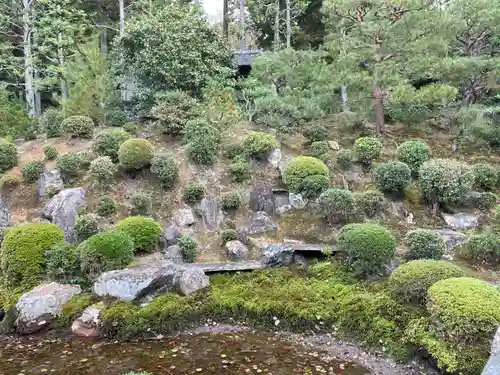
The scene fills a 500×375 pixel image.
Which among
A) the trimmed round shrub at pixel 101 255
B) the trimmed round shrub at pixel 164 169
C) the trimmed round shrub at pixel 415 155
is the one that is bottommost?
the trimmed round shrub at pixel 101 255

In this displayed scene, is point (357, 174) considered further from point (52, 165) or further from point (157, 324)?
point (52, 165)

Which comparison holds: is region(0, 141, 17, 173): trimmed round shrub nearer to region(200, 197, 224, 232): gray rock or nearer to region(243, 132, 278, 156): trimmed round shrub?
region(200, 197, 224, 232): gray rock

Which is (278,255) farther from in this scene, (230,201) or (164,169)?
(164,169)

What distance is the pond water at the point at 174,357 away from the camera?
6625 millimetres

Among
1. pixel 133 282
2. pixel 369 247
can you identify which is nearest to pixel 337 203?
pixel 369 247

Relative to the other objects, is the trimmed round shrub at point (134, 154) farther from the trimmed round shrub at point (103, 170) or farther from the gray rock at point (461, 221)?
the gray rock at point (461, 221)

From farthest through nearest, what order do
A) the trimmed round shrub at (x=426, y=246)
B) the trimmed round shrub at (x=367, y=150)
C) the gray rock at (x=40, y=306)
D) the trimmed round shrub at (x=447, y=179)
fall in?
the trimmed round shrub at (x=367, y=150)
the trimmed round shrub at (x=447, y=179)
the trimmed round shrub at (x=426, y=246)
the gray rock at (x=40, y=306)

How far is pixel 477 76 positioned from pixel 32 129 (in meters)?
16.2

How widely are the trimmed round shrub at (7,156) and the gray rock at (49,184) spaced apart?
1471 millimetres

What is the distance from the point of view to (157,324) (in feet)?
26.1

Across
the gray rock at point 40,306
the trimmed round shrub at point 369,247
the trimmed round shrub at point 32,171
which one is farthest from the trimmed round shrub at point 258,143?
the gray rock at point 40,306

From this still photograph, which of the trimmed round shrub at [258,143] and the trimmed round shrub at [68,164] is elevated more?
the trimmed round shrub at [258,143]

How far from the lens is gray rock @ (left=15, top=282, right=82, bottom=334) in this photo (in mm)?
7910

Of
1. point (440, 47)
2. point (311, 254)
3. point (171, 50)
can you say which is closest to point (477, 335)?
point (311, 254)
